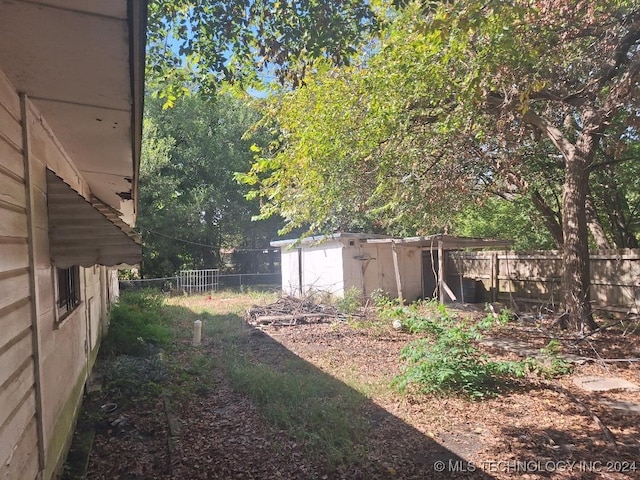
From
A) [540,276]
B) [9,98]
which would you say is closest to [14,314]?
[9,98]

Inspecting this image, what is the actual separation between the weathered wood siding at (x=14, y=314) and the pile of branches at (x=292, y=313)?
824 centimetres

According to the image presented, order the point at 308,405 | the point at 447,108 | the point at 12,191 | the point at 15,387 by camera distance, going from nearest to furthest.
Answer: the point at 15,387 < the point at 12,191 < the point at 308,405 < the point at 447,108

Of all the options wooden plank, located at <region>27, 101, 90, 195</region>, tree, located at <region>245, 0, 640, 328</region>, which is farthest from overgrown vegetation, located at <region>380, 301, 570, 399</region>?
wooden plank, located at <region>27, 101, 90, 195</region>

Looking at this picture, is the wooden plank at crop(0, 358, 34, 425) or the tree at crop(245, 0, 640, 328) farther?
the tree at crop(245, 0, 640, 328)

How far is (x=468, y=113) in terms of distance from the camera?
7.02 metres

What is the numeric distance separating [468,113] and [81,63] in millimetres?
6183

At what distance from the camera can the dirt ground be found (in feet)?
11.8

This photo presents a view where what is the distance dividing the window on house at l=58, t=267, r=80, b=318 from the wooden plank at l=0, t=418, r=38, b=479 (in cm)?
145

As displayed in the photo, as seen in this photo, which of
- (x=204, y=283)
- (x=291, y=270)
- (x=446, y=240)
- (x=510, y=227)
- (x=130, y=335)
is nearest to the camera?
(x=130, y=335)

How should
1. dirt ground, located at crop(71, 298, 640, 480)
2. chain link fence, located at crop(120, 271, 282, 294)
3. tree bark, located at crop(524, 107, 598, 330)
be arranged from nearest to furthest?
dirt ground, located at crop(71, 298, 640, 480) → tree bark, located at crop(524, 107, 598, 330) → chain link fence, located at crop(120, 271, 282, 294)

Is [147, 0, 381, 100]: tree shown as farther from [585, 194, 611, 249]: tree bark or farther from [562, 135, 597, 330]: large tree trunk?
[585, 194, 611, 249]: tree bark

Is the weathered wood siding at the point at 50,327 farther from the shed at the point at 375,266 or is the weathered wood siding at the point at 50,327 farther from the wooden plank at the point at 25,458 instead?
the shed at the point at 375,266

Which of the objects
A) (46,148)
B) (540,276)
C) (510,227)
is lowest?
(540,276)

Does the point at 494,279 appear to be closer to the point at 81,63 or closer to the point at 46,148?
the point at 46,148
